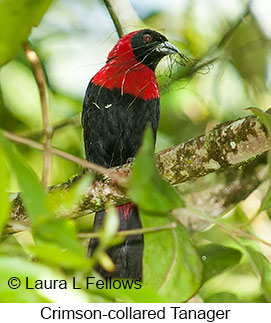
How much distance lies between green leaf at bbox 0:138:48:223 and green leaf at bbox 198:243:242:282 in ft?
2.69

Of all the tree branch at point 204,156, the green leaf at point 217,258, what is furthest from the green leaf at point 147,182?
the green leaf at point 217,258

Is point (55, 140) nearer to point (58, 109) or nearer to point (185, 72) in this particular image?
point (58, 109)

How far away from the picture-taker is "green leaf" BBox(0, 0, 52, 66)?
0.96 metres

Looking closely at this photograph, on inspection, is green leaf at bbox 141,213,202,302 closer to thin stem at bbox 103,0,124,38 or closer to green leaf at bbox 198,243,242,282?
green leaf at bbox 198,243,242,282

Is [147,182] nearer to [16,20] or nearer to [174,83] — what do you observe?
[16,20]

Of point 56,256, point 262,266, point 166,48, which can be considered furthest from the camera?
point 166,48

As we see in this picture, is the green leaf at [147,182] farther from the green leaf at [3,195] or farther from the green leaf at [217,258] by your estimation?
the green leaf at [217,258]

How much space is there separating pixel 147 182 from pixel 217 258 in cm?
82

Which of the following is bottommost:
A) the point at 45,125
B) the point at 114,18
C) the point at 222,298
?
the point at 222,298

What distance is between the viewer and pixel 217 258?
1575mm

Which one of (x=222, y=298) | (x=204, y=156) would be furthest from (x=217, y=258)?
(x=204, y=156)

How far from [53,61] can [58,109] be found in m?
0.20

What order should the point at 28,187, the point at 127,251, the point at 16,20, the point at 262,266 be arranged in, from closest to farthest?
the point at 28,187, the point at 16,20, the point at 262,266, the point at 127,251

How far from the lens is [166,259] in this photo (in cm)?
122
